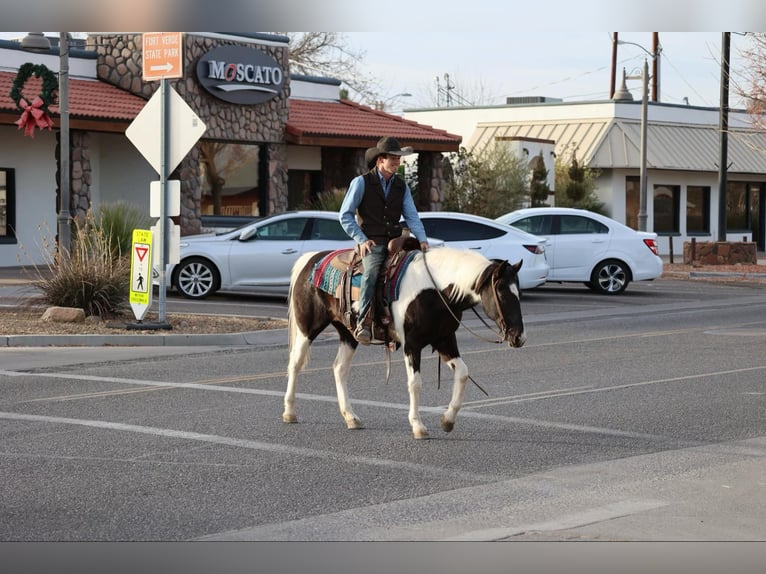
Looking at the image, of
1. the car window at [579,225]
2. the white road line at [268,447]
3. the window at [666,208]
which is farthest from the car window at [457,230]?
the window at [666,208]

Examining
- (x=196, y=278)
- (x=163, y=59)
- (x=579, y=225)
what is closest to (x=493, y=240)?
(x=579, y=225)

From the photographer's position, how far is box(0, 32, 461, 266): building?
2914 centimetres

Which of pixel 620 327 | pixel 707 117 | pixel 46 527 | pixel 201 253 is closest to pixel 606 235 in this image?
pixel 620 327

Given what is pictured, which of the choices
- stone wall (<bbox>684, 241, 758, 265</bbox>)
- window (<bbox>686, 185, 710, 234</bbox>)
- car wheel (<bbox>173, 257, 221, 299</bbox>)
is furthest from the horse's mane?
window (<bbox>686, 185, 710, 234</bbox>)

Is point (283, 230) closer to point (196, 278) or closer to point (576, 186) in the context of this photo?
point (196, 278)

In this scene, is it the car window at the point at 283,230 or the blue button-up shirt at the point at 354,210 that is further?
the car window at the point at 283,230

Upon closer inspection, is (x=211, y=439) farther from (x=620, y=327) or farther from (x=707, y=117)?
(x=707, y=117)

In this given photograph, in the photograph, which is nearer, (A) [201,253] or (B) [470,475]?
(B) [470,475]

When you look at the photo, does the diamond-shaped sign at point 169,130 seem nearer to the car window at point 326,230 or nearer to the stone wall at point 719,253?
the car window at point 326,230

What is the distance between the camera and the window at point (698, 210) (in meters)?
47.2

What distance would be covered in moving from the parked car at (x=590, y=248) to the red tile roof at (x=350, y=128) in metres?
9.34

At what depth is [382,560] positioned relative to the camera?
6004mm

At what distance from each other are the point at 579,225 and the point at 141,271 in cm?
1122

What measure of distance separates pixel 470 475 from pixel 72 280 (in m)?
11.4
